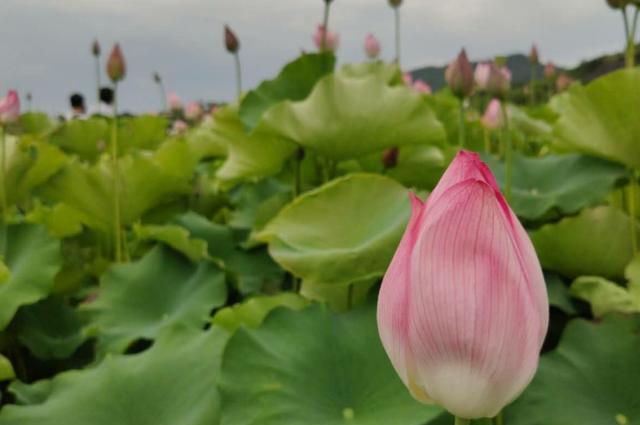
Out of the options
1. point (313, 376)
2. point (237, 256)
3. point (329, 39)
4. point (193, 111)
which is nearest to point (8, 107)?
point (237, 256)

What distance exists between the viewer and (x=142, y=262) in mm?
1167

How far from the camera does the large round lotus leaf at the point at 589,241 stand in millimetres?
870

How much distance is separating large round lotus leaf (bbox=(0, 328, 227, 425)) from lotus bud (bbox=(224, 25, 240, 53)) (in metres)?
0.97

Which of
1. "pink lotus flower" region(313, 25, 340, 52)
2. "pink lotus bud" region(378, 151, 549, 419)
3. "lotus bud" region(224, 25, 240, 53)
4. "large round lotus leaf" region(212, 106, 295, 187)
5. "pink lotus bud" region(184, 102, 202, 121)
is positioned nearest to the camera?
"pink lotus bud" region(378, 151, 549, 419)

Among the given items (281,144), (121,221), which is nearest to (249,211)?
(281,144)

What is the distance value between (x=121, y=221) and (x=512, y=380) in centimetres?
115

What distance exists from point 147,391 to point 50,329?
1.41ft

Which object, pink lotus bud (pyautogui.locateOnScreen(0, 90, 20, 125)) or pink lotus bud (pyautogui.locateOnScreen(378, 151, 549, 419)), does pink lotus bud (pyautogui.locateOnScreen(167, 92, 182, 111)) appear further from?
pink lotus bud (pyautogui.locateOnScreen(378, 151, 549, 419))

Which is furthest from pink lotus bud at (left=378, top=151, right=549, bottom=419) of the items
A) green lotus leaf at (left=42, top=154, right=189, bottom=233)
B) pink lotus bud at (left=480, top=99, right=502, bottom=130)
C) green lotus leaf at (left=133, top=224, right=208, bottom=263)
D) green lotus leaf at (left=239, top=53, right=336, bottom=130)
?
pink lotus bud at (left=480, top=99, right=502, bottom=130)

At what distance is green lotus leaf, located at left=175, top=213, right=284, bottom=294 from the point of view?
114 centimetres

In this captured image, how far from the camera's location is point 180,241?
1.12m

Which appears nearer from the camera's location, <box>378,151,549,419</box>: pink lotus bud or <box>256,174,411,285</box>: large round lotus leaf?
<box>378,151,549,419</box>: pink lotus bud

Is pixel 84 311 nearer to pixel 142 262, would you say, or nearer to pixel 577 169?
pixel 142 262

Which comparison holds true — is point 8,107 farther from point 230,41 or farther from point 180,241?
point 230,41
